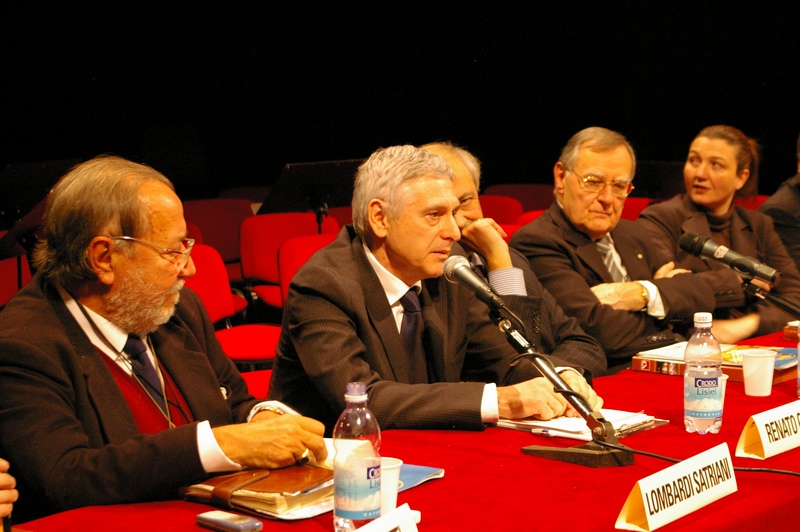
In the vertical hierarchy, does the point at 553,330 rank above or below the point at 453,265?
below

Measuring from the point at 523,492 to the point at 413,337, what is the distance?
91 cm

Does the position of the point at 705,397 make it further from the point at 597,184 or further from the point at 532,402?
the point at 597,184

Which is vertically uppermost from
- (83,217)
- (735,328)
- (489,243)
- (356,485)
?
(83,217)

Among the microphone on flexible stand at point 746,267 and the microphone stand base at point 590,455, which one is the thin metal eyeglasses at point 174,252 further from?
the microphone on flexible stand at point 746,267

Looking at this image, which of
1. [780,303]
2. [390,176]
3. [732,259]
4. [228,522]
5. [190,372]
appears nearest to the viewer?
[228,522]

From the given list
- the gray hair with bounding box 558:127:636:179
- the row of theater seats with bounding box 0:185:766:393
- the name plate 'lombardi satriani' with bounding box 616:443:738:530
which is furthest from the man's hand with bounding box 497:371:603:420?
the gray hair with bounding box 558:127:636:179

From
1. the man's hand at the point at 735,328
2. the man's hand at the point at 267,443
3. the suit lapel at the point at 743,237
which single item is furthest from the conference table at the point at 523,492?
the suit lapel at the point at 743,237

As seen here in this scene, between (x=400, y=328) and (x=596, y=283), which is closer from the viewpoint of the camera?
(x=400, y=328)

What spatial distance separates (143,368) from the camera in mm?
2221

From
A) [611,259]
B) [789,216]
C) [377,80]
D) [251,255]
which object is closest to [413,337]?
[611,259]

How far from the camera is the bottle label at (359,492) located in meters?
1.53

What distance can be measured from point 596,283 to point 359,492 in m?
2.44

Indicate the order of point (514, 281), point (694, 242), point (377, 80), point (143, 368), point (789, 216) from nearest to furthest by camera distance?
point (143, 368) → point (694, 242) → point (514, 281) → point (789, 216) → point (377, 80)

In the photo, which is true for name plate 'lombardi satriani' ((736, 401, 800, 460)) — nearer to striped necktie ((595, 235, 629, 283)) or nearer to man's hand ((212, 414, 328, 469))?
man's hand ((212, 414, 328, 469))
